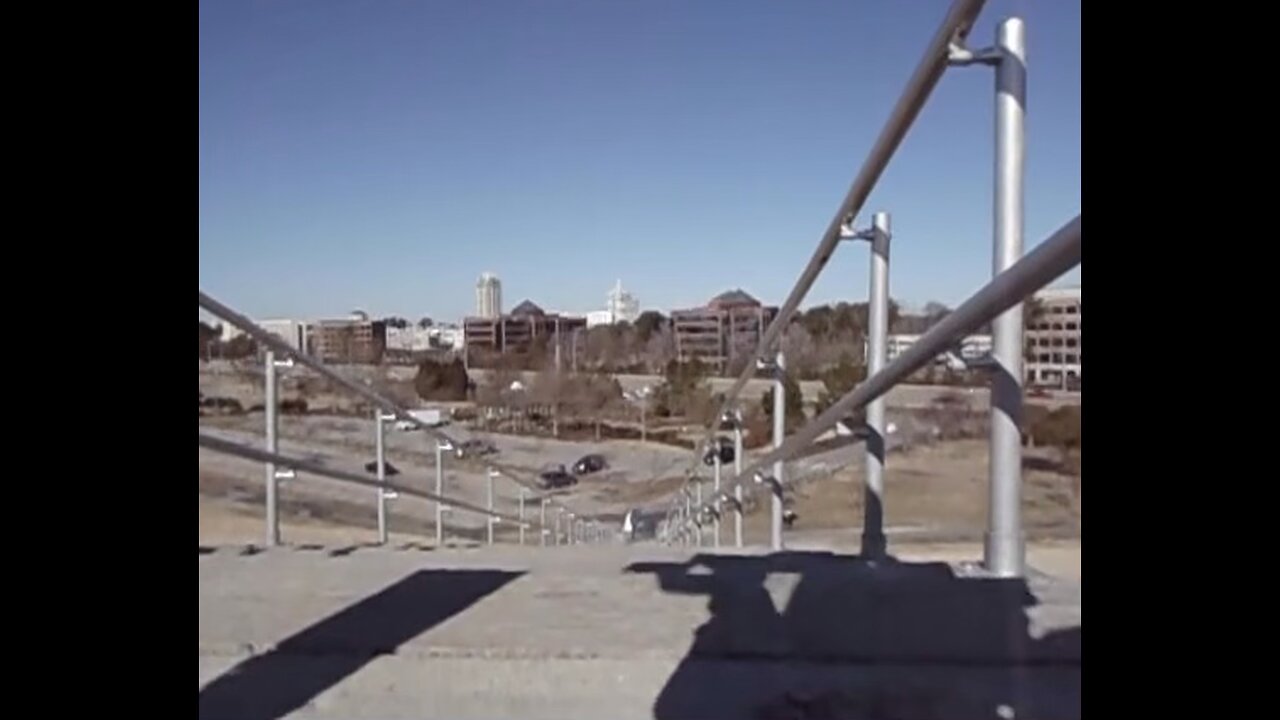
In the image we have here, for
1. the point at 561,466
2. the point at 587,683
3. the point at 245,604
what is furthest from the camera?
the point at 561,466

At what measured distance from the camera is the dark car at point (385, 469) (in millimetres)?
2742

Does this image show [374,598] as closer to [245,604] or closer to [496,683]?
[245,604]

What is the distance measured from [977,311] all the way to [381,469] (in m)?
2.12

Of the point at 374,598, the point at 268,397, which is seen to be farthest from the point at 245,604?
the point at 268,397

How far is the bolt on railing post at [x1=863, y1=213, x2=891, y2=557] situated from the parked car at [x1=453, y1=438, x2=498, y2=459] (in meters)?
2.01

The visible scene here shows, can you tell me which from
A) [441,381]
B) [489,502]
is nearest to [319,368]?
[441,381]

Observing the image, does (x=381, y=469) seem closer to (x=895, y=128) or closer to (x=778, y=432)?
(x=778, y=432)

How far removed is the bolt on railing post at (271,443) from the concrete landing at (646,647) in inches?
21.8
